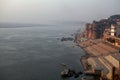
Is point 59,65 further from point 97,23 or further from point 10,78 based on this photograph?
point 97,23

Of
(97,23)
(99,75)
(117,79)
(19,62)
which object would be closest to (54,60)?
(19,62)

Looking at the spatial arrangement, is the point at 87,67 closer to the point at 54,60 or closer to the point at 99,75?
the point at 99,75

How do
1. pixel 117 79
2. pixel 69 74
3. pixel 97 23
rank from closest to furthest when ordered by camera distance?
pixel 117 79 → pixel 69 74 → pixel 97 23

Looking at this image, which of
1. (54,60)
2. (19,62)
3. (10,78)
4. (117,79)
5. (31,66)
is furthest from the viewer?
(54,60)

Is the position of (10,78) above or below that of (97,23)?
below

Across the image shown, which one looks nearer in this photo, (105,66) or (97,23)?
(105,66)

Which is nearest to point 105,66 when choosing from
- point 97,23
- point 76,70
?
point 76,70

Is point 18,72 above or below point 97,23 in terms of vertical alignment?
below

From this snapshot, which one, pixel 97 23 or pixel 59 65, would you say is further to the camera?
pixel 97 23

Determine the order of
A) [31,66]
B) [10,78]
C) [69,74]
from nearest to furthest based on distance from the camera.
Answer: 1. [10,78]
2. [69,74]
3. [31,66]
